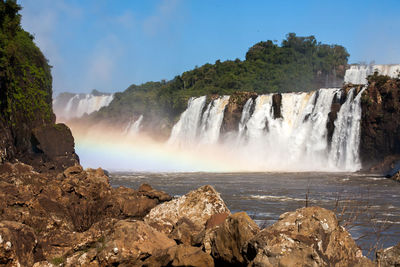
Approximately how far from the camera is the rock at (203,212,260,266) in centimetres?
504

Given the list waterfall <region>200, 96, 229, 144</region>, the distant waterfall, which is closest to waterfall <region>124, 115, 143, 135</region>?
the distant waterfall

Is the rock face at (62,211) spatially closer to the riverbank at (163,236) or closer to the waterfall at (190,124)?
the riverbank at (163,236)

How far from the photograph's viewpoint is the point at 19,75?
78.8 feet

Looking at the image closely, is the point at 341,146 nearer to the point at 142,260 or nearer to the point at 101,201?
the point at 101,201

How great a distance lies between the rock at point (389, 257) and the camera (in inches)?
152

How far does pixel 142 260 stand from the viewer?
5.56 meters

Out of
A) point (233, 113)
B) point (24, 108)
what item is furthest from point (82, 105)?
point (24, 108)

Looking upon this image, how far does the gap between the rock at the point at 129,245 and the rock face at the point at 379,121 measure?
31861mm

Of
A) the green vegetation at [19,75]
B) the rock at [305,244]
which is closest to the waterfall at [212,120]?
the green vegetation at [19,75]

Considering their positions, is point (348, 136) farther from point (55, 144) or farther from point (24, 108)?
point (24, 108)

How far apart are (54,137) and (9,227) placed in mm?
20434

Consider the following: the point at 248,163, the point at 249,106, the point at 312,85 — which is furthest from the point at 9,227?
the point at 312,85

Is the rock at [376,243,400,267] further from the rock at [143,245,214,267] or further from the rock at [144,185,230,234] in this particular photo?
the rock at [144,185,230,234]

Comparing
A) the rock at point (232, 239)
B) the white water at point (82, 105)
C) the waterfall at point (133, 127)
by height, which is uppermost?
the white water at point (82, 105)
